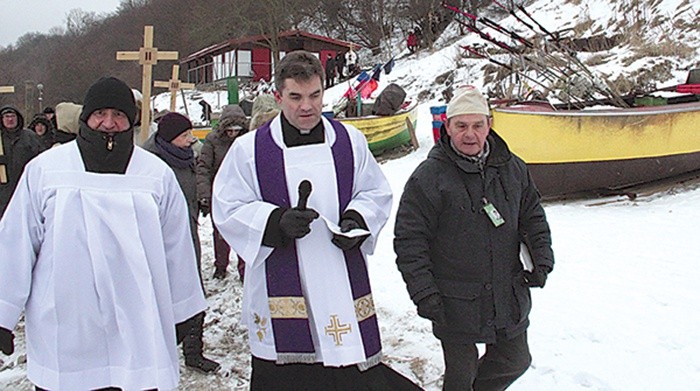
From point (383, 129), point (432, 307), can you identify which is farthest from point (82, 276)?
point (383, 129)

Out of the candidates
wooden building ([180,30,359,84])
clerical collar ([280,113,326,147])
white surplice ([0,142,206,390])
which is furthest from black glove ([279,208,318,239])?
wooden building ([180,30,359,84])

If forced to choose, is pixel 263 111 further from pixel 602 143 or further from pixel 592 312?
pixel 602 143

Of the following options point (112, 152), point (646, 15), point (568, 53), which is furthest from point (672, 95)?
point (646, 15)

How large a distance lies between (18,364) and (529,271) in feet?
10.6

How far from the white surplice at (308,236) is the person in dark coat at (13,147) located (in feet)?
11.9

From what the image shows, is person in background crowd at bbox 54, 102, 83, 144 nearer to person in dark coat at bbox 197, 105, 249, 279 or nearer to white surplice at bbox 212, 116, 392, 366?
person in dark coat at bbox 197, 105, 249, 279

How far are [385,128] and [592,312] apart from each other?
31.4 feet

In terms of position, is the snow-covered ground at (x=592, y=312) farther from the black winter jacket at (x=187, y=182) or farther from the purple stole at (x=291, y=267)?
the purple stole at (x=291, y=267)

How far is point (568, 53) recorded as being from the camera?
8.70 metres

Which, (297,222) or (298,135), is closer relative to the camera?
(297,222)

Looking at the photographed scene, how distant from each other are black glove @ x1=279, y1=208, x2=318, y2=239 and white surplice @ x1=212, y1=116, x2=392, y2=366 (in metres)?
0.12

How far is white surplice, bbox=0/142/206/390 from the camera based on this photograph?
6.75ft

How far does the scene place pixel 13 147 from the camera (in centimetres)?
522

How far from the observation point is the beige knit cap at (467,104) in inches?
100
